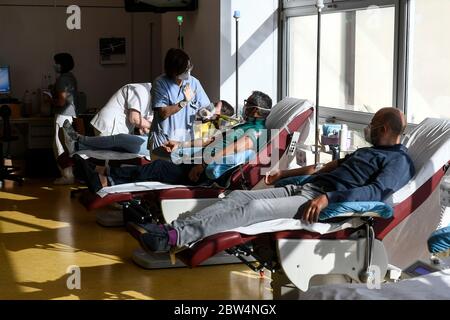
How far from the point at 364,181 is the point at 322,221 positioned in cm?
39

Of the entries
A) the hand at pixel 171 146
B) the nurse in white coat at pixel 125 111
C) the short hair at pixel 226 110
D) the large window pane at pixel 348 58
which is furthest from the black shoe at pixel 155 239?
the nurse in white coat at pixel 125 111

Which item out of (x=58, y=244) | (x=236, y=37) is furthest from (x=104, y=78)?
(x=58, y=244)

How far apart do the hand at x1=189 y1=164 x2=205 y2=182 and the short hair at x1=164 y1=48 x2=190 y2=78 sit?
0.76 meters

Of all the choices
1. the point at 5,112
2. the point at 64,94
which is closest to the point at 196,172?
the point at 64,94

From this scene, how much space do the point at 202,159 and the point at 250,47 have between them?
6.08 feet

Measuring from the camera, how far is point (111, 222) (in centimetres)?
610

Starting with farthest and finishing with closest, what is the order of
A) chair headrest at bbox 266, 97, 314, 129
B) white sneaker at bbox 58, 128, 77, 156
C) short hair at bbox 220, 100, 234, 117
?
white sneaker at bbox 58, 128, 77, 156
short hair at bbox 220, 100, 234, 117
chair headrest at bbox 266, 97, 314, 129

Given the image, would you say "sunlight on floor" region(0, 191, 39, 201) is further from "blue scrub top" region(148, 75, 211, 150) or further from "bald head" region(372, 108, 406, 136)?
"bald head" region(372, 108, 406, 136)

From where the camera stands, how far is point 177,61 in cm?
559

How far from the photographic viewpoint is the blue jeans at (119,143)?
6441 mm

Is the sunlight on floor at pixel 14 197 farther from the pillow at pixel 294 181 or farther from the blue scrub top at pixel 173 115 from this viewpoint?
the pillow at pixel 294 181

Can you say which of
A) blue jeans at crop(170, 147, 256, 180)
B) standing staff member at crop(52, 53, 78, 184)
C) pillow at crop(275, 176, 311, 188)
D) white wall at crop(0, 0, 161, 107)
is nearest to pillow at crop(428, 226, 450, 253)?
pillow at crop(275, 176, 311, 188)

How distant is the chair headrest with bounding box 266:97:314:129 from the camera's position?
5117mm

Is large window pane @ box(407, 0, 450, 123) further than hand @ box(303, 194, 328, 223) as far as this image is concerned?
Yes
